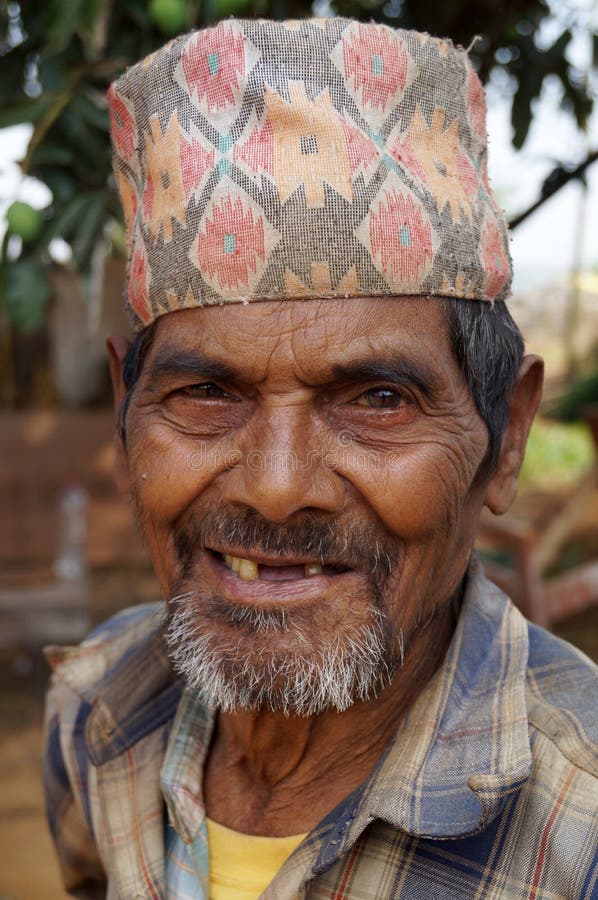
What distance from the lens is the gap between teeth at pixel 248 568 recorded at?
146 cm

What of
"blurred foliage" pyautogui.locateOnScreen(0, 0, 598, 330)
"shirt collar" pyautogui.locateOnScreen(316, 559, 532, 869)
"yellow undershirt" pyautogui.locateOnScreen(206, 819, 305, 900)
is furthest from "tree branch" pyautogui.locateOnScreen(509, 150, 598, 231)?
"yellow undershirt" pyautogui.locateOnScreen(206, 819, 305, 900)

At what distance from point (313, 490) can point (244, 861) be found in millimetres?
676

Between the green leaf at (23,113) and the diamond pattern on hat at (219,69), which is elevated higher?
the diamond pattern on hat at (219,69)

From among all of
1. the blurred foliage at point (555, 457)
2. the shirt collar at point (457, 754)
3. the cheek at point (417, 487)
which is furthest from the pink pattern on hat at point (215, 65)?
the blurred foliage at point (555, 457)

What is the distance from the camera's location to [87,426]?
287 inches

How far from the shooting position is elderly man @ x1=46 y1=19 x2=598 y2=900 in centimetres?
138

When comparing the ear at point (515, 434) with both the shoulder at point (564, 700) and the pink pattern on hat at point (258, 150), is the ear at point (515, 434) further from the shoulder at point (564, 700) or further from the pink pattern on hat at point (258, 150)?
the pink pattern on hat at point (258, 150)

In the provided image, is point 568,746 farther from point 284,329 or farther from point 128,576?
point 128,576

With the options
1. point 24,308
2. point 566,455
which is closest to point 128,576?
point 566,455

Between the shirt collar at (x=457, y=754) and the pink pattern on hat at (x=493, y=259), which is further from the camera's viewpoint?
the pink pattern on hat at (x=493, y=259)

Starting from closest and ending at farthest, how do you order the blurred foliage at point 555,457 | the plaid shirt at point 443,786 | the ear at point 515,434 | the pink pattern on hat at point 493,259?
the plaid shirt at point 443,786 → the pink pattern on hat at point 493,259 → the ear at point 515,434 → the blurred foliage at point 555,457

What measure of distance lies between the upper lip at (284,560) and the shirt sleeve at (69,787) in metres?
0.68

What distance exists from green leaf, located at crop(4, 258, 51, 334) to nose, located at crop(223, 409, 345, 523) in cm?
78

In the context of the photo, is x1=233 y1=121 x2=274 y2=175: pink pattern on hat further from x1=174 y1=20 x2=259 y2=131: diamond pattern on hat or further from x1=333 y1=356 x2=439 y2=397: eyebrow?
x1=333 y1=356 x2=439 y2=397: eyebrow
